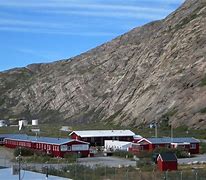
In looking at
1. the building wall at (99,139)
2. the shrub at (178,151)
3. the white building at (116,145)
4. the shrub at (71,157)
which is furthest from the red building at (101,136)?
the shrub at (178,151)

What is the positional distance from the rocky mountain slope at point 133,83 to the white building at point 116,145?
21.4 metres

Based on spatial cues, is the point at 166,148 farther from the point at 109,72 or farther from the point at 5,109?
the point at 5,109

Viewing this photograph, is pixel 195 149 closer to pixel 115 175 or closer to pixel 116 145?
pixel 116 145

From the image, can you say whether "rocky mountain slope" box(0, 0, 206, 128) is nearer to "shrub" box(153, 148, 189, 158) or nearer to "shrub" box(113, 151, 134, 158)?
"shrub" box(153, 148, 189, 158)

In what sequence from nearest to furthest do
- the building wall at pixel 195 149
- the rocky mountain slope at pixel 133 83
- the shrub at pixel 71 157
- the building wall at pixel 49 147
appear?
the shrub at pixel 71 157 → the building wall at pixel 49 147 → the building wall at pixel 195 149 → the rocky mountain slope at pixel 133 83

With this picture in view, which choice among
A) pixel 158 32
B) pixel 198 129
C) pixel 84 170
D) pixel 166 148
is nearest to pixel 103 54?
pixel 158 32

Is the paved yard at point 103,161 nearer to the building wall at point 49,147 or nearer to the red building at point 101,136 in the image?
the building wall at point 49,147

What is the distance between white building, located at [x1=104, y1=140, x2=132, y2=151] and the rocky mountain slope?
21.4 metres

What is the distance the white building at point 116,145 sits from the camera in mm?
78500

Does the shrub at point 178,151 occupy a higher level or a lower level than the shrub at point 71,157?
higher

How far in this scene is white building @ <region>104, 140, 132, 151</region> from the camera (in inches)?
3091

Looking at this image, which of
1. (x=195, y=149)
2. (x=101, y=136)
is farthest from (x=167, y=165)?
(x=101, y=136)

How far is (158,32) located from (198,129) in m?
55.7

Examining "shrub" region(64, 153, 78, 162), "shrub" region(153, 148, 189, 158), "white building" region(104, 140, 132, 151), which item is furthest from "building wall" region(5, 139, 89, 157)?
"shrub" region(153, 148, 189, 158)
